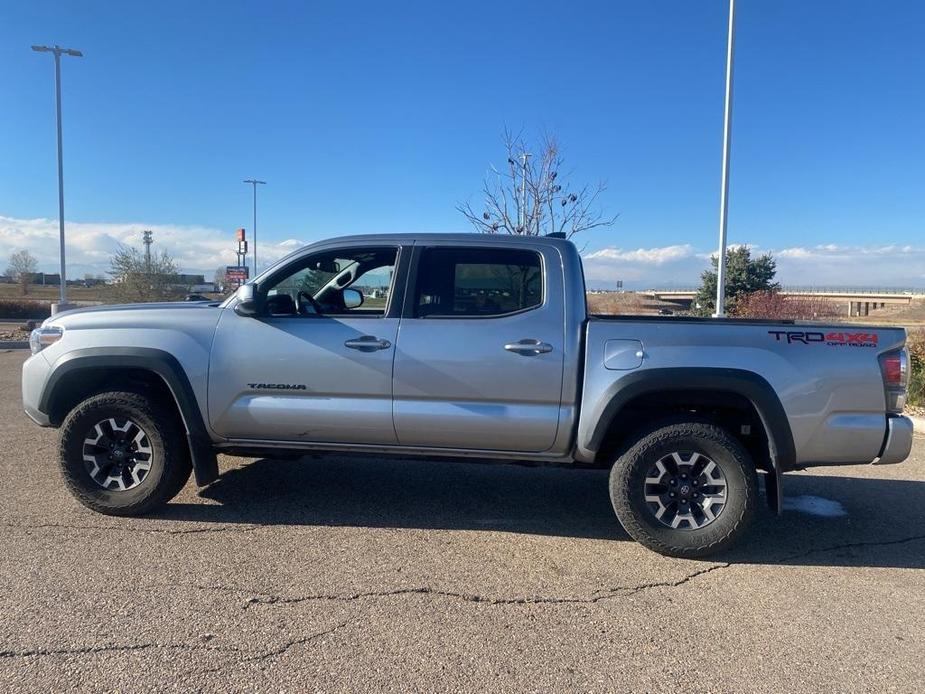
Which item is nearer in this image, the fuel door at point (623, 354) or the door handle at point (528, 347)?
the fuel door at point (623, 354)

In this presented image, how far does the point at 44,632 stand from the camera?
3.06 metres

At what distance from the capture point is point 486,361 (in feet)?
13.7

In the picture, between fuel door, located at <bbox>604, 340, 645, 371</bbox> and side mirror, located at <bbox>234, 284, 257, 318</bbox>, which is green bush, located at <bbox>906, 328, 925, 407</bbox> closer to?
fuel door, located at <bbox>604, 340, 645, 371</bbox>

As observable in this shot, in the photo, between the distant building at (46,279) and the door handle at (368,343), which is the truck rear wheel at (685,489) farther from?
the distant building at (46,279)

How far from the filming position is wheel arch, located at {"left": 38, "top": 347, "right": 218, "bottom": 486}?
4.43 m

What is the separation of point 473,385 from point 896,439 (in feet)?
8.21

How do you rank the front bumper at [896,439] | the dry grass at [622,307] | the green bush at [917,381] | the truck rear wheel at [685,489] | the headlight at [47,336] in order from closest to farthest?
the front bumper at [896,439], the truck rear wheel at [685,489], the headlight at [47,336], the dry grass at [622,307], the green bush at [917,381]

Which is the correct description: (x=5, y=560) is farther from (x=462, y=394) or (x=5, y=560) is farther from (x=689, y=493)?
(x=689, y=493)

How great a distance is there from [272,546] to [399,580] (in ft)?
3.08

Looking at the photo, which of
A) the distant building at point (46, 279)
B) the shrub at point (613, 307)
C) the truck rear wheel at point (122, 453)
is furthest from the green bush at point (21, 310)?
the distant building at point (46, 279)

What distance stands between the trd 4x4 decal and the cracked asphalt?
1352mm

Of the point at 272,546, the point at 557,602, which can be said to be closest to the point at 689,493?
the point at 557,602

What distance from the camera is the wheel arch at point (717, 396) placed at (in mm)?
3916

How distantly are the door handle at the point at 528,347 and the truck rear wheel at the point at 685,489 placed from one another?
820 millimetres
